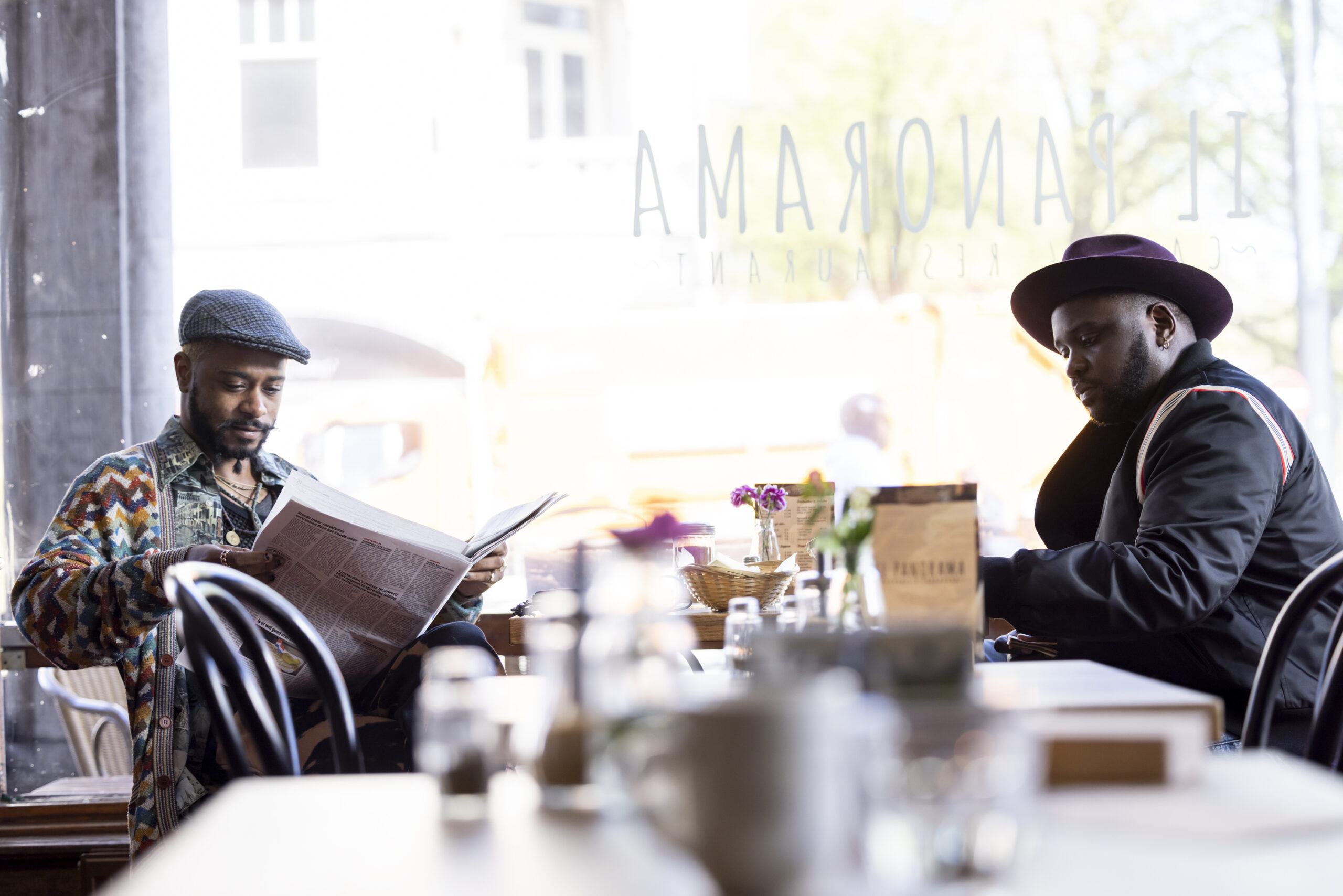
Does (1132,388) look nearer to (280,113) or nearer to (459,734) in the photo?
(459,734)

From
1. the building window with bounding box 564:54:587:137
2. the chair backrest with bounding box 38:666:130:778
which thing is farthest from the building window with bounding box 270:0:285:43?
the chair backrest with bounding box 38:666:130:778

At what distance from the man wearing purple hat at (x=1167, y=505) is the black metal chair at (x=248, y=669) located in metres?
0.87

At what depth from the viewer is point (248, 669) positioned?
4.10ft

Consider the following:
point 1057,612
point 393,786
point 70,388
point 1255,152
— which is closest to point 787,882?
point 393,786

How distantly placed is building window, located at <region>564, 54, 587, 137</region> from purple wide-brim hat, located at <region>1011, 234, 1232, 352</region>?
5.44 ft

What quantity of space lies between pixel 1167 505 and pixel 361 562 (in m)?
1.18

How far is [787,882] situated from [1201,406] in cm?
148

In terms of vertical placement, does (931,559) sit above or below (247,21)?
below

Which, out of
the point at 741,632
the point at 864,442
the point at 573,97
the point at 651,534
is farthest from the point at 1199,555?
the point at 573,97

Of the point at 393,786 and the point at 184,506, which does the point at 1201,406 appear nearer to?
the point at 393,786

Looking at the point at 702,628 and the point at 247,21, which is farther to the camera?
the point at 247,21

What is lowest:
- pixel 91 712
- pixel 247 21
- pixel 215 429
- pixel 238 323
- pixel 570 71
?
pixel 91 712

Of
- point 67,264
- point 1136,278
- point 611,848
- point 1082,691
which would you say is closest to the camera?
point 611,848

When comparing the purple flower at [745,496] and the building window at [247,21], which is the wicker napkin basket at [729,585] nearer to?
the purple flower at [745,496]
